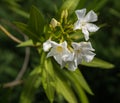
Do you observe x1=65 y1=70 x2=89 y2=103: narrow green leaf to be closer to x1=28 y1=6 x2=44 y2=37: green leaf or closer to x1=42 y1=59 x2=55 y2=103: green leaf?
x1=42 y1=59 x2=55 y2=103: green leaf

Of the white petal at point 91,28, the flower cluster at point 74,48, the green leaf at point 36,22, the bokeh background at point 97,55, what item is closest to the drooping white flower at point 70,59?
the flower cluster at point 74,48

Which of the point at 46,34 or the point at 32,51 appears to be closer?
the point at 46,34

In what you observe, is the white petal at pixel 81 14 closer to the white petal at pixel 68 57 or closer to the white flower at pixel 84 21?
the white flower at pixel 84 21

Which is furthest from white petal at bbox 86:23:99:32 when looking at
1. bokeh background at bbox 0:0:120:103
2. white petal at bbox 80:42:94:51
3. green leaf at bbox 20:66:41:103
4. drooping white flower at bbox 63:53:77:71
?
bokeh background at bbox 0:0:120:103

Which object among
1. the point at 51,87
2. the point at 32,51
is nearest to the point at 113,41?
the point at 32,51

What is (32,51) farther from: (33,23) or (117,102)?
(33,23)

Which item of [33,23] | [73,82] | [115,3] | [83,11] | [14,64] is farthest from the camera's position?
[14,64]

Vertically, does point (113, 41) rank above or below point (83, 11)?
below
